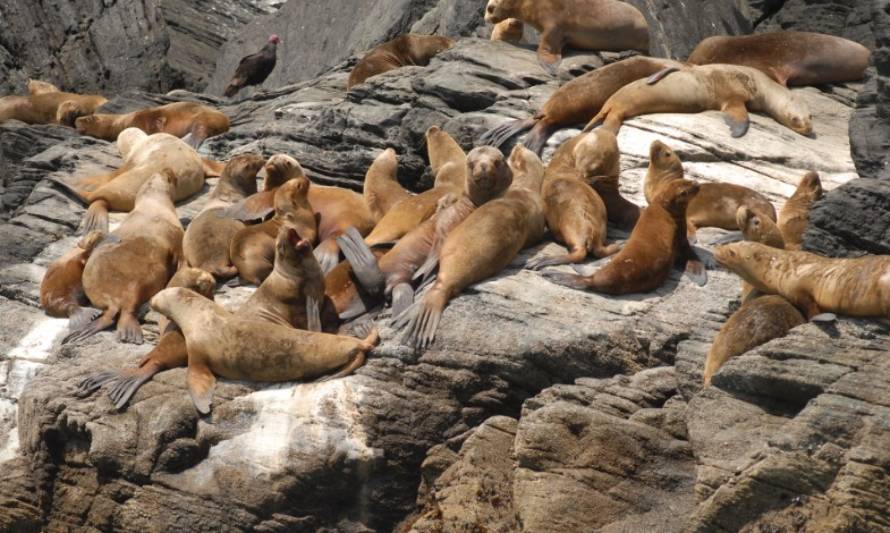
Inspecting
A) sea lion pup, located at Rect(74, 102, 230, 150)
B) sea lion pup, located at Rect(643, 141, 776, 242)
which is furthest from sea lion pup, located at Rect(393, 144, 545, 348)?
sea lion pup, located at Rect(74, 102, 230, 150)

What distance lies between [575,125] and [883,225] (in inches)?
162

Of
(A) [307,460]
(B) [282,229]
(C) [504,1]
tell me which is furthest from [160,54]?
(A) [307,460]

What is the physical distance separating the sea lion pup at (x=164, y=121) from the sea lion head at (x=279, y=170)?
2738mm

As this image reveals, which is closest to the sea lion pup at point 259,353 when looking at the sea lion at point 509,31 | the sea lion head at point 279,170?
the sea lion head at point 279,170

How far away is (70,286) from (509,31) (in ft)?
20.7

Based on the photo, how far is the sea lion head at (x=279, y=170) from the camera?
46.0 ft

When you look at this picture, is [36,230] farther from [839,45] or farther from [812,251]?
[839,45]

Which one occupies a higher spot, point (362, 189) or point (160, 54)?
point (362, 189)

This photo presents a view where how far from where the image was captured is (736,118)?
46.9 ft

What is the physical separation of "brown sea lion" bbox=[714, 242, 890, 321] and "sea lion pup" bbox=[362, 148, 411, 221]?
339 cm

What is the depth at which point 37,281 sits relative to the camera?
42.9 feet

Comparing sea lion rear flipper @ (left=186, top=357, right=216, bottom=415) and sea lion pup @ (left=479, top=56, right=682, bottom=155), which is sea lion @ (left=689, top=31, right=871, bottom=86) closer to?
sea lion pup @ (left=479, top=56, right=682, bottom=155)

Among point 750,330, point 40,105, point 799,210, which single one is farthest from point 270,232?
point 40,105

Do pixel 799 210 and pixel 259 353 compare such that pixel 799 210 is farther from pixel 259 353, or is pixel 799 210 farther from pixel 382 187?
pixel 259 353
